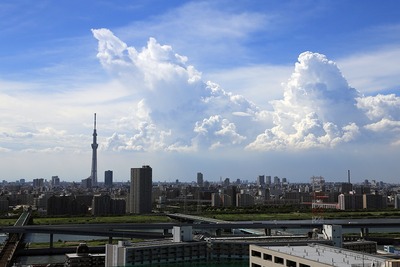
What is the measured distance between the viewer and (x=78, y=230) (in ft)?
179

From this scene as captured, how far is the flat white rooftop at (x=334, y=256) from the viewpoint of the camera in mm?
18656

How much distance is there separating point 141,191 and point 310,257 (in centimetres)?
9006

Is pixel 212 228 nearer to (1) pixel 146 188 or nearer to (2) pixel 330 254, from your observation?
(2) pixel 330 254

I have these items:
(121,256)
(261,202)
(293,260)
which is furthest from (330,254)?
(261,202)

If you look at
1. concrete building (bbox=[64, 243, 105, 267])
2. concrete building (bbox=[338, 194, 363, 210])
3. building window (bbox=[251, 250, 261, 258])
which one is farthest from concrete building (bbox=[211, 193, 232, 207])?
building window (bbox=[251, 250, 261, 258])

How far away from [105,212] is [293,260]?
87135 mm

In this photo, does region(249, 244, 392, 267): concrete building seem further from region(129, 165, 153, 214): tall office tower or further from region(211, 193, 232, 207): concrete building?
region(211, 193, 232, 207): concrete building

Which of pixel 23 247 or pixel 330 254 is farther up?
pixel 330 254

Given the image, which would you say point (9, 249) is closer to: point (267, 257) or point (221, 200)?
point (267, 257)

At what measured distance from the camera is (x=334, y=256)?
20375 mm

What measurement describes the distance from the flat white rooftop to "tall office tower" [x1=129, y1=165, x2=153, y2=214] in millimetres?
86836

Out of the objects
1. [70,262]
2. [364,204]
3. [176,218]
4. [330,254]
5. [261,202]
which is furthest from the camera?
[261,202]

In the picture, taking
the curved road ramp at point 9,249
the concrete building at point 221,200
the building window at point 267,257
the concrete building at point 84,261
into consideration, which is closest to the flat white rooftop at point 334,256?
the building window at point 267,257

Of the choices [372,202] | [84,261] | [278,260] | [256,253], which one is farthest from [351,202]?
[278,260]
